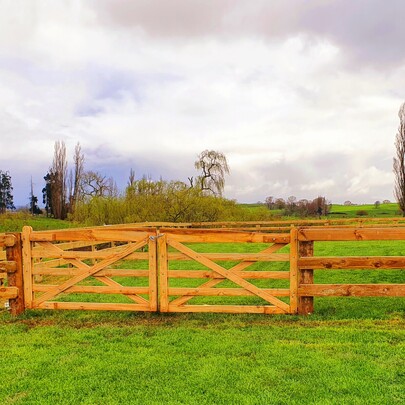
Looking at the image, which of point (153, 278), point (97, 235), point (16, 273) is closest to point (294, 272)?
point (153, 278)

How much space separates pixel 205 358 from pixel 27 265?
153 inches

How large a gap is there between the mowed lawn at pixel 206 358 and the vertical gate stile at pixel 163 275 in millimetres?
208

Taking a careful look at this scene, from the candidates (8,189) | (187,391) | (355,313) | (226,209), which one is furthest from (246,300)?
(8,189)

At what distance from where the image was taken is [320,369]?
414 centimetres

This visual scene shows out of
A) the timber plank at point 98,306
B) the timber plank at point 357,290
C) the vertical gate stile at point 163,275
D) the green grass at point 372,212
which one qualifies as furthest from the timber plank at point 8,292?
the green grass at point 372,212

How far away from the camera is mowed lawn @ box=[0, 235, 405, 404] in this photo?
366 cm

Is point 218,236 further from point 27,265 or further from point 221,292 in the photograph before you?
point 27,265

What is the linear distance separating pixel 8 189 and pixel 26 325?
205ft

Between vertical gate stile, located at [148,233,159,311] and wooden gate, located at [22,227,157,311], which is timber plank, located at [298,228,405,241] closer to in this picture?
vertical gate stile, located at [148,233,159,311]

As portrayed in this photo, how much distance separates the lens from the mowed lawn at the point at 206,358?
3664 millimetres

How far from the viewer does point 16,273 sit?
6.84m

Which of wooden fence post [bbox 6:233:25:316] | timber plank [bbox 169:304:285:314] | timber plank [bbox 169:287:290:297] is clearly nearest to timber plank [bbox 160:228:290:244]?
timber plank [bbox 169:287:290:297]

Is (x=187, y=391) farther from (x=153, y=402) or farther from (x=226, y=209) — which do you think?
(x=226, y=209)

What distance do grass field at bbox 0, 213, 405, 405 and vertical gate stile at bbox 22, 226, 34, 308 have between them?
0.34 meters
